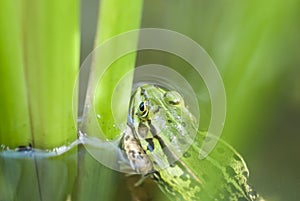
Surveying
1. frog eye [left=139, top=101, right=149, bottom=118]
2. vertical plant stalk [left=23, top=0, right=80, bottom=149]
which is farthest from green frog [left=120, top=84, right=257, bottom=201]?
vertical plant stalk [left=23, top=0, right=80, bottom=149]

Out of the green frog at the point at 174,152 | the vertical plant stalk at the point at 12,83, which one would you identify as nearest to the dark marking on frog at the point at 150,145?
the green frog at the point at 174,152

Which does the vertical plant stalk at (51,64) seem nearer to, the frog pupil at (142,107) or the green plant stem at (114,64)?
the green plant stem at (114,64)

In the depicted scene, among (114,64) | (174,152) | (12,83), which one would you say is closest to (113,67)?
(114,64)

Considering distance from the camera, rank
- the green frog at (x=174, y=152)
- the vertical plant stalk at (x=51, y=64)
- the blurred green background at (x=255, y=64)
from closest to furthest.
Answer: the vertical plant stalk at (x=51, y=64), the blurred green background at (x=255, y=64), the green frog at (x=174, y=152)

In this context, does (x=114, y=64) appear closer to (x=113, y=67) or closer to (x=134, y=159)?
(x=113, y=67)

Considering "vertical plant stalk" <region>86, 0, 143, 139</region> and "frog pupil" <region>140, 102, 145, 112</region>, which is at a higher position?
"vertical plant stalk" <region>86, 0, 143, 139</region>

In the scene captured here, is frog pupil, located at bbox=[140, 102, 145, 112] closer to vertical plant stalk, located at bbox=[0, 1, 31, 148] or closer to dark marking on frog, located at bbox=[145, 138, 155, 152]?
dark marking on frog, located at bbox=[145, 138, 155, 152]
